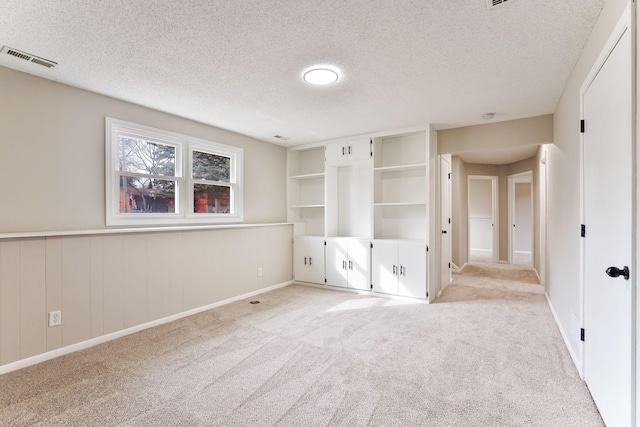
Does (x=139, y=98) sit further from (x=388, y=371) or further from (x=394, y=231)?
(x=394, y=231)

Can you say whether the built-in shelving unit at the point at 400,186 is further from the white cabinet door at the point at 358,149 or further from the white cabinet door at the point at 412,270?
the white cabinet door at the point at 412,270

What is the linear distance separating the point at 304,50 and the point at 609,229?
221 cm

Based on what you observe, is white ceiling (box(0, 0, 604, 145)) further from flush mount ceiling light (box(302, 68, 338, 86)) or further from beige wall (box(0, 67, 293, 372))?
beige wall (box(0, 67, 293, 372))

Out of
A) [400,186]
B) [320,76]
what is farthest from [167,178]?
[400,186]

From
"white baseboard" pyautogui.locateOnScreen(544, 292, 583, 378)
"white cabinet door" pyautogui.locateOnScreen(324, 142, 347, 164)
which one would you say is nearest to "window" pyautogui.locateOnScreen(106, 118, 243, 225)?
"white cabinet door" pyautogui.locateOnScreen(324, 142, 347, 164)

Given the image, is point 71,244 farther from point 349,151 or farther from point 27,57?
point 349,151

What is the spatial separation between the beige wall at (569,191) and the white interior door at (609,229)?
218 mm

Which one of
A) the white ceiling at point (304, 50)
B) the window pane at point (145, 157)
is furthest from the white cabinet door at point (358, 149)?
the window pane at point (145, 157)

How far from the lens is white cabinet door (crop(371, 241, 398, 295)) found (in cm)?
446

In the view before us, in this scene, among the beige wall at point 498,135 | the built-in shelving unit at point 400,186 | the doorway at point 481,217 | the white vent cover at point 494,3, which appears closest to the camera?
the white vent cover at point 494,3

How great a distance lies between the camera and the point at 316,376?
90.5 inches

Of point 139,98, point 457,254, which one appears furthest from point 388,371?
point 457,254

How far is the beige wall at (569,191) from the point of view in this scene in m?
2.06

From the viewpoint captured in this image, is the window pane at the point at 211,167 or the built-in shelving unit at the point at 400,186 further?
the built-in shelving unit at the point at 400,186
